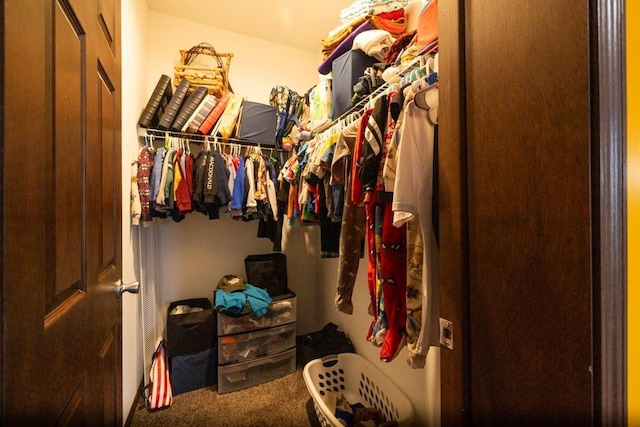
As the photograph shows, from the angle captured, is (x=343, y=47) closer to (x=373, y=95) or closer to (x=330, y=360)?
(x=373, y=95)

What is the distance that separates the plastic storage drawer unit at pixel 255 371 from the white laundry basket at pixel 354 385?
0.40 metres

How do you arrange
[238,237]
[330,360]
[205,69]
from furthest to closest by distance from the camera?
[238,237]
[205,69]
[330,360]

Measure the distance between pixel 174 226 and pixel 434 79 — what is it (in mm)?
2060

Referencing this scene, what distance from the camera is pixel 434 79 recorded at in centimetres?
75

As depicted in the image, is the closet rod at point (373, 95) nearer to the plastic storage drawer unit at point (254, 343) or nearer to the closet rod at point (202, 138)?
the closet rod at point (202, 138)

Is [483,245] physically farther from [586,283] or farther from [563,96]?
[563,96]

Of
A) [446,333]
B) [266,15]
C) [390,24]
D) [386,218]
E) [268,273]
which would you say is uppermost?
[266,15]

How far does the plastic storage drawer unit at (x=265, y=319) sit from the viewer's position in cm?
169

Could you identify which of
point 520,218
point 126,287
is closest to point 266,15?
point 126,287

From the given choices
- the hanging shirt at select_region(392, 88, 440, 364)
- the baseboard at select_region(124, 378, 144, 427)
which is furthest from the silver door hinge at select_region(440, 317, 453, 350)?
the baseboard at select_region(124, 378, 144, 427)

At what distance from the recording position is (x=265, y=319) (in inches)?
71.0

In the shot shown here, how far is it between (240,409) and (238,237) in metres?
1.25

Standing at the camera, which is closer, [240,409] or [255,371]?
[240,409]

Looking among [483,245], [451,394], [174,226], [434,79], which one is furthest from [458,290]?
[174,226]
